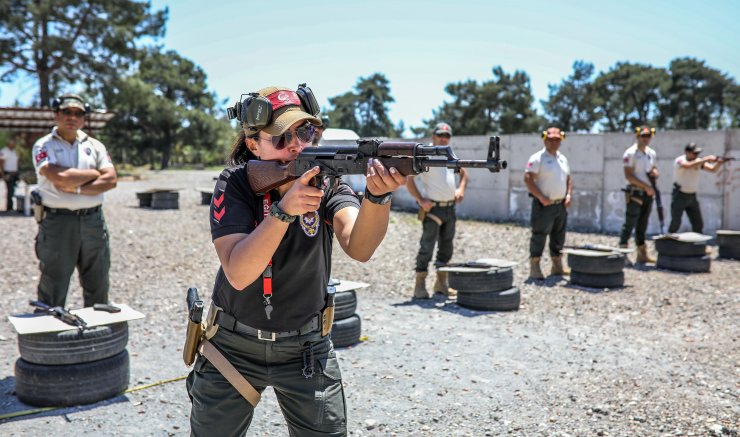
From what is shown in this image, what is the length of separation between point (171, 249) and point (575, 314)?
776cm

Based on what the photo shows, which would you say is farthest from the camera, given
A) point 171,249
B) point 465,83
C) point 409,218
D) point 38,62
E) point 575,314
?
point 465,83

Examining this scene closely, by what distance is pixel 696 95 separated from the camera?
53531 millimetres

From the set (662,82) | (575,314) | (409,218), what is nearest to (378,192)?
(575,314)

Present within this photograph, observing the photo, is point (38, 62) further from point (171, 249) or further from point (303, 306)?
point (303, 306)

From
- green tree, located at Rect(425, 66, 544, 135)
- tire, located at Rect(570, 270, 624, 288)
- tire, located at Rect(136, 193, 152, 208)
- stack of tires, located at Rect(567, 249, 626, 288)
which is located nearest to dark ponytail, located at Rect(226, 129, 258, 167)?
stack of tires, located at Rect(567, 249, 626, 288)

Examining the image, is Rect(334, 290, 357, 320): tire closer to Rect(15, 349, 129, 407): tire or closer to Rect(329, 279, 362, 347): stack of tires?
Rect(329, 279, 362, 347): stack of tires

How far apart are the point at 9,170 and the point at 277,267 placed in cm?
1767

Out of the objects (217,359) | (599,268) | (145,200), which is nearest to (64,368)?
(217,359)

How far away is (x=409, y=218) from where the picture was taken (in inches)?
693

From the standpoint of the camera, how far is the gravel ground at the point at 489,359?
4.36 meters

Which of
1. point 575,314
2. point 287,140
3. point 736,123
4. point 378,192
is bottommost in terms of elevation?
point 575,314

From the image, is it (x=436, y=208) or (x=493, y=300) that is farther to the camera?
(x=436, y=208)

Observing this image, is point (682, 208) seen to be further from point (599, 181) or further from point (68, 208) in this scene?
point (68, 208)

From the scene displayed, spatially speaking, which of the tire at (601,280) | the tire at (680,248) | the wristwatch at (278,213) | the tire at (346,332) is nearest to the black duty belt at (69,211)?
the tire at (346,332)
